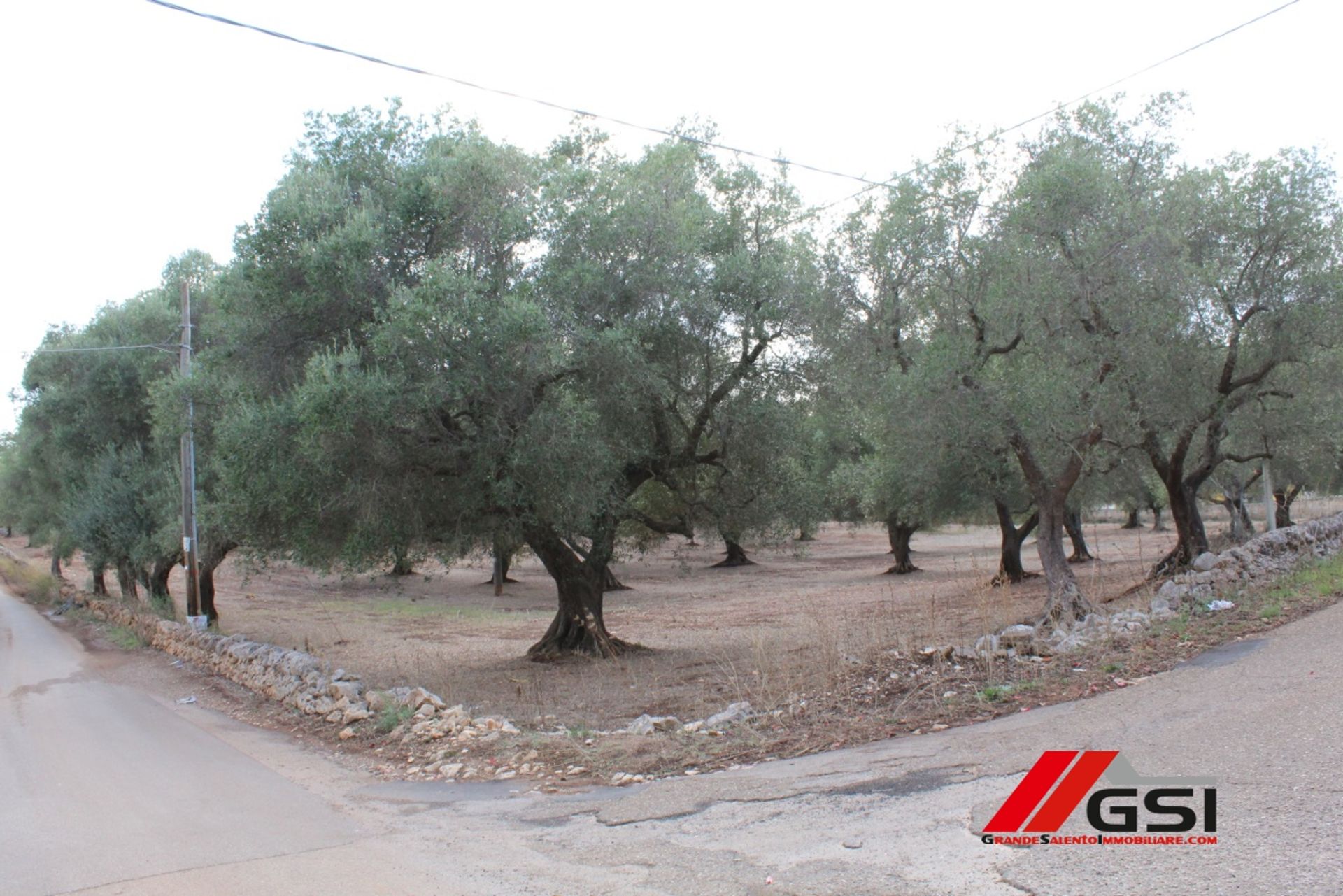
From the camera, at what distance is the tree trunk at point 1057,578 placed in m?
13.9

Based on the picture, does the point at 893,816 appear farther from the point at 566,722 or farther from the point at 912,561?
the point at 912,561

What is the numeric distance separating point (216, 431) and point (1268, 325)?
1689 cm

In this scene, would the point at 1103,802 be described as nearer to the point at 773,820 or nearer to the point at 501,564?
the point at 773,820

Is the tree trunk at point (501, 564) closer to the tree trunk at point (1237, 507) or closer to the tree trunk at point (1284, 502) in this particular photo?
the tree trunk at point (1237, 507)

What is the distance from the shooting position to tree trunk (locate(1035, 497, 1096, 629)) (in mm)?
13891

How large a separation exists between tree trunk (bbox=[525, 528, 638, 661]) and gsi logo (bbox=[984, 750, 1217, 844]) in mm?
12072

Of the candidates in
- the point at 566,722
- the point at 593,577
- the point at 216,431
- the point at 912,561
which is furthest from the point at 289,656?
the point at 912,561

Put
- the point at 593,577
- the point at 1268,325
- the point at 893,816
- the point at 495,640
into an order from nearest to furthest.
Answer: the point at 893,816
the point at 1268,325
the point at 593,577
the point at 495,640

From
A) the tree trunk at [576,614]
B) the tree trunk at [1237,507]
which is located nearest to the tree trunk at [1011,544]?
the tree trunk at [1237,507]

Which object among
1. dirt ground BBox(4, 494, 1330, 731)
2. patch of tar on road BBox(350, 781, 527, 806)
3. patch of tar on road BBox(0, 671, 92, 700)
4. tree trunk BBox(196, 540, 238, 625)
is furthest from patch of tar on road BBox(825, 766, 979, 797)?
tree trunk BBox(196, 540, 238, 625)

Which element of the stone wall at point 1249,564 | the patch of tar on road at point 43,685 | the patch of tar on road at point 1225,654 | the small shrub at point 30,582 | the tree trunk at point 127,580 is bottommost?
the small shrub at point 30,582

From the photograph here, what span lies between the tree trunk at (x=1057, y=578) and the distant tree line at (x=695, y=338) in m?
0.06

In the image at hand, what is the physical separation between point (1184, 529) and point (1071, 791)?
16.8 metres

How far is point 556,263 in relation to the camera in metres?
13.7
